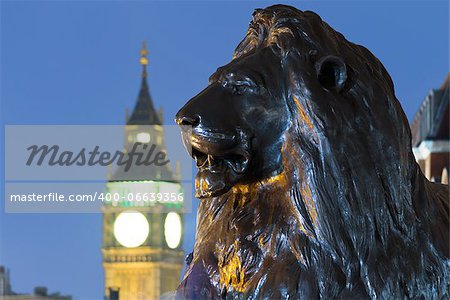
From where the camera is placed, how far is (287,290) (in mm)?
1769

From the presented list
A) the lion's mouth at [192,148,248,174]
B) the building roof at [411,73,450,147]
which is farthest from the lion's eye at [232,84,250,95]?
the building roof at [411,73,450,147]

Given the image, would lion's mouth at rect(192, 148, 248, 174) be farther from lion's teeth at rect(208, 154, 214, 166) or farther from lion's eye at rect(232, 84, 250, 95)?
lion's eye at rect(232, 84, 250, 95)

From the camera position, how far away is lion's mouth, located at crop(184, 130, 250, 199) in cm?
178

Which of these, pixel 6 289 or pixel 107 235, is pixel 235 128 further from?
pixel 107 235

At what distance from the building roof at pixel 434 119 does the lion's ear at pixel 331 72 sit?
6808 millimetres

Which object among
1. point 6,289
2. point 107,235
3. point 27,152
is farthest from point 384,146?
point 107,235

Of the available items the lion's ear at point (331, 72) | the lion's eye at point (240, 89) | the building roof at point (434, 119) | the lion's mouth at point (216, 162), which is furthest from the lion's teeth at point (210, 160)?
the building roof at point (434, 119)

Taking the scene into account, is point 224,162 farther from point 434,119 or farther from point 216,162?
point 434,119

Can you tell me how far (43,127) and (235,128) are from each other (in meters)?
0.76

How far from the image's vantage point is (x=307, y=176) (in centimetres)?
178

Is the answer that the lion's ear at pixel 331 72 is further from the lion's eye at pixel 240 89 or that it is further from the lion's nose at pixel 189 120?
the lion's nose at pixel 189 120

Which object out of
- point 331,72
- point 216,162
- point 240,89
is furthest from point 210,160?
point 331,72

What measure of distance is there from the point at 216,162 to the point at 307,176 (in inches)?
6.6

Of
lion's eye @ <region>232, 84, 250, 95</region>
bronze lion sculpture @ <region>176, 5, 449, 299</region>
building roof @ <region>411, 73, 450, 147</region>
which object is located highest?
building roof @ <region>411, 73, 450, 147</region>
